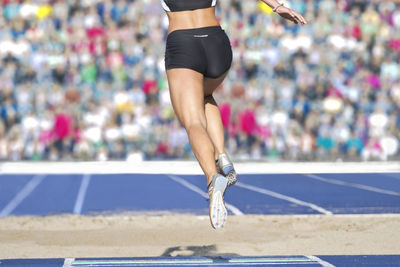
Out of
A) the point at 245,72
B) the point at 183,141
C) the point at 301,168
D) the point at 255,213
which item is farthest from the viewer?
the point at 245,72

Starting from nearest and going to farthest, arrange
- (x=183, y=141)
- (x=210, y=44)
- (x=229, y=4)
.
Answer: (x=210, y=44) → (x=183, y=141) → (x=229, y=4)

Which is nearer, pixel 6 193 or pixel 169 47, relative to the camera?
pixel 169 47

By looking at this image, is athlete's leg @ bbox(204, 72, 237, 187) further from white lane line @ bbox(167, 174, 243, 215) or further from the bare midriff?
white lane line @ bbox(167, 174, 243, 215)

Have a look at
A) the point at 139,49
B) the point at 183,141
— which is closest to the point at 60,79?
the point at 139,49

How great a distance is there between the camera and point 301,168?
53.5 feet

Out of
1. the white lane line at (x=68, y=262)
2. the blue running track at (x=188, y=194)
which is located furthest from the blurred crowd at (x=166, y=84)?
the white lane line at (x=68, y=262)

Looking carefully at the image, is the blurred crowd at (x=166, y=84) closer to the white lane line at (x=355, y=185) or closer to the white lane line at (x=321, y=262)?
the white lane line at (x=355, y=185)

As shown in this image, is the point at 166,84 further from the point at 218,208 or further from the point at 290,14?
the point at 218,208

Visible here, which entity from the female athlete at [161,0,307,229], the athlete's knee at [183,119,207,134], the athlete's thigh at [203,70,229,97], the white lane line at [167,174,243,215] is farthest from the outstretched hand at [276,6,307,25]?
the white lane line at [167,174,243,215]

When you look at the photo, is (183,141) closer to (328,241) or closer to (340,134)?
(340,134)

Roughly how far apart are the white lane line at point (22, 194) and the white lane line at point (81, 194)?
2.50ft

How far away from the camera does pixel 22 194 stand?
1230cm

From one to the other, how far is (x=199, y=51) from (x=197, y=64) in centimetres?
8

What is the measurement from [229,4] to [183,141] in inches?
182
